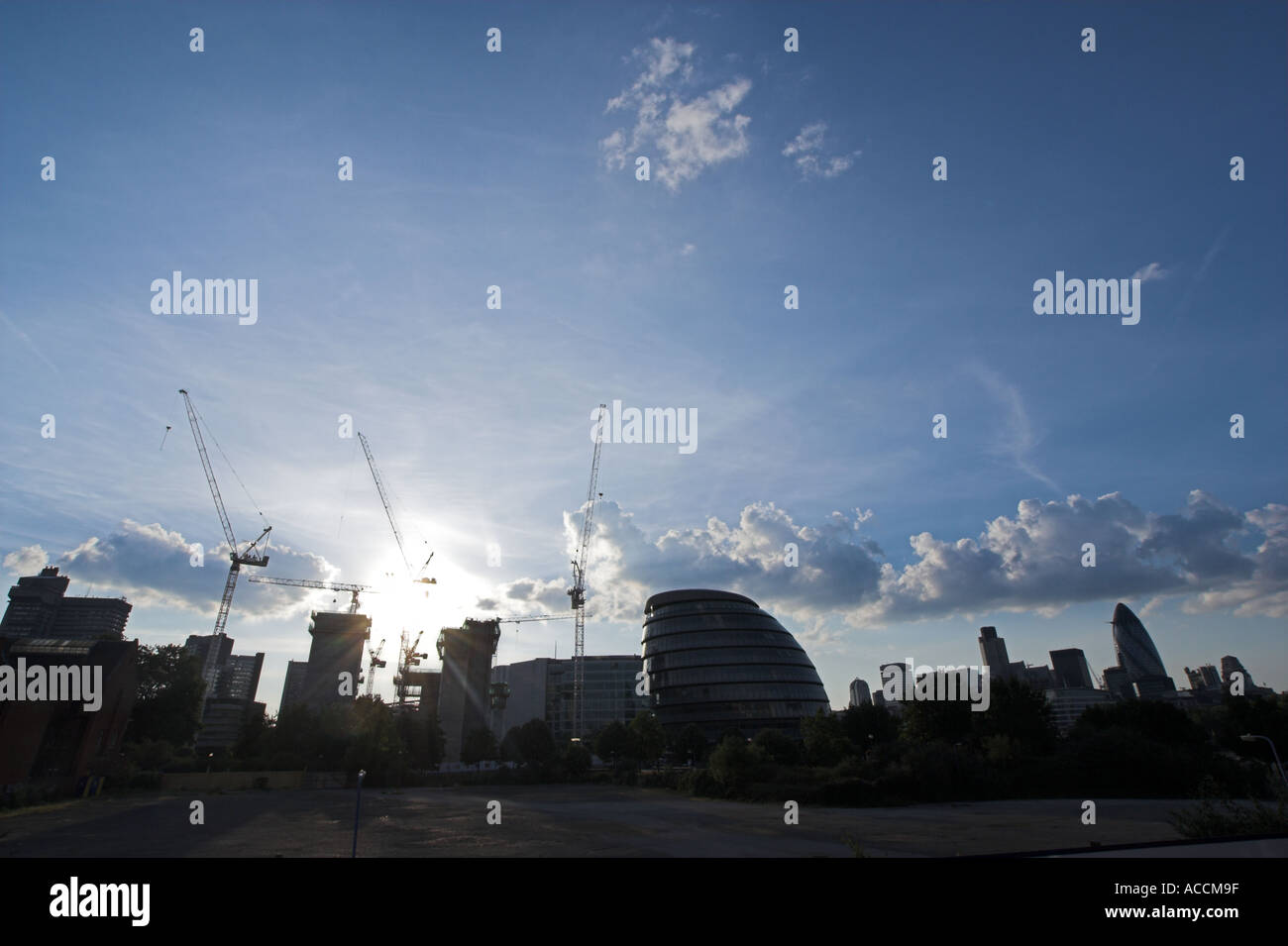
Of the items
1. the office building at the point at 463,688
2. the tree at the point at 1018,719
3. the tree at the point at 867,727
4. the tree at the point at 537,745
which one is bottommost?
the office building at the point at 463,688

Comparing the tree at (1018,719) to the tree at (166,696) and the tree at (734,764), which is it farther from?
the tree at (166,696)

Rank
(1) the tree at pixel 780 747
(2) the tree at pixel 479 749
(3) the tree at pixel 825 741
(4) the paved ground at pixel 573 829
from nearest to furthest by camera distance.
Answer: (4) the paved ground at pixel 573 829, (3) the tree at pixel 825 741, (1) the tree at pixel 780 747, (2) the tree at pixel 479 749

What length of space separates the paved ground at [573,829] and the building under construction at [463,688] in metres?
145

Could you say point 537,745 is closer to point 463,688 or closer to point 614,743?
point 614,743

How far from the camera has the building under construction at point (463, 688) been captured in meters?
184

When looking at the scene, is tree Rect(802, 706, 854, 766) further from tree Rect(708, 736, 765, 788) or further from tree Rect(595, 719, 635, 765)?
tree Rect(595, 719, 635, 765)

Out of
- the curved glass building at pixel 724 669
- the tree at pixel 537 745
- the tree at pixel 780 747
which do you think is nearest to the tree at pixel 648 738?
the tree at pixel 780 747

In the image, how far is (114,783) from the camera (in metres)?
62.8

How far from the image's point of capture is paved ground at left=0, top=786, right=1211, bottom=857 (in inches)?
997

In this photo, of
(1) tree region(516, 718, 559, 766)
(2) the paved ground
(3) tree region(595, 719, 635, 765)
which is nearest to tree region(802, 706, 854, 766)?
(2) the paved ground

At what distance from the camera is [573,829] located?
1261 inches
